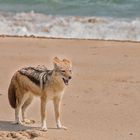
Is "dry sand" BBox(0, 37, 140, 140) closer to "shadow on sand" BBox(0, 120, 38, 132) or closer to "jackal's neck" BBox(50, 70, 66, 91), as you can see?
"shadow on sand" BBox(0, 120, 38, 132)

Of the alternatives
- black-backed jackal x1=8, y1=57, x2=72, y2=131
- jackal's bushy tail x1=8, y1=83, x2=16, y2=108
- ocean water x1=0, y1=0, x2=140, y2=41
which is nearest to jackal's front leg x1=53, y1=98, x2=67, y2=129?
black-backed jackal x1=8, y1=57, x2=72, y2=131

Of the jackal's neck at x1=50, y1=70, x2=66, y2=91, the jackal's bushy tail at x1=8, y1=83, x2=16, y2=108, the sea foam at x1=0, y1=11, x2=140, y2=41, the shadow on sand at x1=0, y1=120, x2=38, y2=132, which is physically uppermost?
the sea foam at x1=0, y1=11, x2=140, y2=41

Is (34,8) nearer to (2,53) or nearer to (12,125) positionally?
(2,53)

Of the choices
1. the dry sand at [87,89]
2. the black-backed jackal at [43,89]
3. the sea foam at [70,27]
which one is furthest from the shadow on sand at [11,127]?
the sea foam at [70,27]

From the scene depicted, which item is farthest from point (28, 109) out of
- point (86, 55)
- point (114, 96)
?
point (86, 55)

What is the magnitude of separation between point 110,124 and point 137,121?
0.37 meters

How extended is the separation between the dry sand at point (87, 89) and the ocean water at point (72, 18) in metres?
1.26

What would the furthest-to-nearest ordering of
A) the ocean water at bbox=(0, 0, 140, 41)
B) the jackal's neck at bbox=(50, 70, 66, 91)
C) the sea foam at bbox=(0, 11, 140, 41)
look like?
the ocean water at bbox=(0, 0, 140, 41)
the sea foam at bbox=(0, 11, 140, 41)
the jackal's neck at bbox=(50, 70, 66, 91)

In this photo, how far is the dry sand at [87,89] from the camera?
7746 millimetres

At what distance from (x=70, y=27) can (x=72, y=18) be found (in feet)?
4.05

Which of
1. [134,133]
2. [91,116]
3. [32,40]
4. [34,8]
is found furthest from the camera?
[34,8]

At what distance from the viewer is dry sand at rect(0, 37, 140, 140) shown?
25.4 feet

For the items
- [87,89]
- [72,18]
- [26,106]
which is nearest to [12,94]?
[26,106]

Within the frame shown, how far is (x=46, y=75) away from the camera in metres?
7.76
